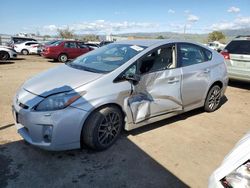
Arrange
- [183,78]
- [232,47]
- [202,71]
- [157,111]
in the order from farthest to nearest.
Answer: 1. [232,47]
2. [202,71]
3. [183,78]
4. [157,111]

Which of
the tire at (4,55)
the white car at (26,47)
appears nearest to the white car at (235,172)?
the tire at (4,55)

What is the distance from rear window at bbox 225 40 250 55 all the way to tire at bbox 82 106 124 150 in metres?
5.65

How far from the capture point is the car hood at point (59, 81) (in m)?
3.26

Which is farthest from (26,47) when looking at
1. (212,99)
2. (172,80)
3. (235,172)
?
(235,172)

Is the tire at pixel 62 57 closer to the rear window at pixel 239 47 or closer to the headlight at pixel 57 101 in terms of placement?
the rear window at pixel 239 47

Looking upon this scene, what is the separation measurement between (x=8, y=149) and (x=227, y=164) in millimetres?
2914

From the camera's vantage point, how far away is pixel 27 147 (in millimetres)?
3529

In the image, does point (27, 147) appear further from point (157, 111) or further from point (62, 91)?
point (157, 111)

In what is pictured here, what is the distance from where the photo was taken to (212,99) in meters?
5.32

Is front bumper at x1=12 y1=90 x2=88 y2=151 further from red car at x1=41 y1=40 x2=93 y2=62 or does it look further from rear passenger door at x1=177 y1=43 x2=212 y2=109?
red car at x1=41 y1=40 x2=93 y2=62

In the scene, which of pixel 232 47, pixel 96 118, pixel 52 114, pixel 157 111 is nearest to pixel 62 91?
pixel 52 114

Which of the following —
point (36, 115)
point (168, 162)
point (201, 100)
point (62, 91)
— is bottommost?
point (168, 162)

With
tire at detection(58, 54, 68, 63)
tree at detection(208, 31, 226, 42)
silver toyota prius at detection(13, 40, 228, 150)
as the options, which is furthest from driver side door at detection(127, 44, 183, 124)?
tree at detection(208, 31, 226, 42)

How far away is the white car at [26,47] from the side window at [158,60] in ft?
58.9
